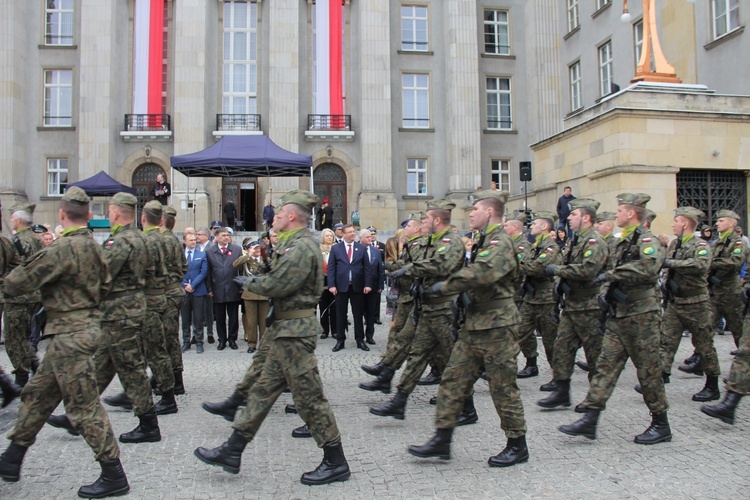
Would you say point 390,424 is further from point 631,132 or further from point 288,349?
point 631,132

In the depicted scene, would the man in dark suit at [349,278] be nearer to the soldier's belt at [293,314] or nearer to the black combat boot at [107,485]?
the soldier's belt at [293,314]

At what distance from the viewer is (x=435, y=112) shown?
30469 millimetres

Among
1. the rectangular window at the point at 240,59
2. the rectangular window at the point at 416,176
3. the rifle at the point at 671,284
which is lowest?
the rifle at the point at 671,284

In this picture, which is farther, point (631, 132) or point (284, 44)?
point (284, 44)

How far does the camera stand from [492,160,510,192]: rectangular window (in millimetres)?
Answer: 31125

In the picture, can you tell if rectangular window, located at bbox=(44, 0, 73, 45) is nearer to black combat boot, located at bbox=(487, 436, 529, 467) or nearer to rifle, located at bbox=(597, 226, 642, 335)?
rifle, located at bbox=(597, 226, 642, 335)

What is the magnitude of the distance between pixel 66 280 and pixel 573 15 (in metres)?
28.9

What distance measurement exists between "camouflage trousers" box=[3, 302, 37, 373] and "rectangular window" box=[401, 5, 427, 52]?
25347 millimetres

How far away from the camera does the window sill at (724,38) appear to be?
63.5 ft

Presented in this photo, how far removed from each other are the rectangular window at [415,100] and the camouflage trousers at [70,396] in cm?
2679

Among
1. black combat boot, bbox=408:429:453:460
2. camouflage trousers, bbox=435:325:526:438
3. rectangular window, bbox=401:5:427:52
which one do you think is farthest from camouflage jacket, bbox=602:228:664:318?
rectangular window, bbox=401:5:427:52

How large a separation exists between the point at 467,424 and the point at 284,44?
25245 millimetres

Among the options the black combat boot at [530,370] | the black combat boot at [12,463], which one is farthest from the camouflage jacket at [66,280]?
the black combat boot at [530,370]

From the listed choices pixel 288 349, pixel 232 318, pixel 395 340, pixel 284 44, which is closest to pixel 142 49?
pixel 284 44
